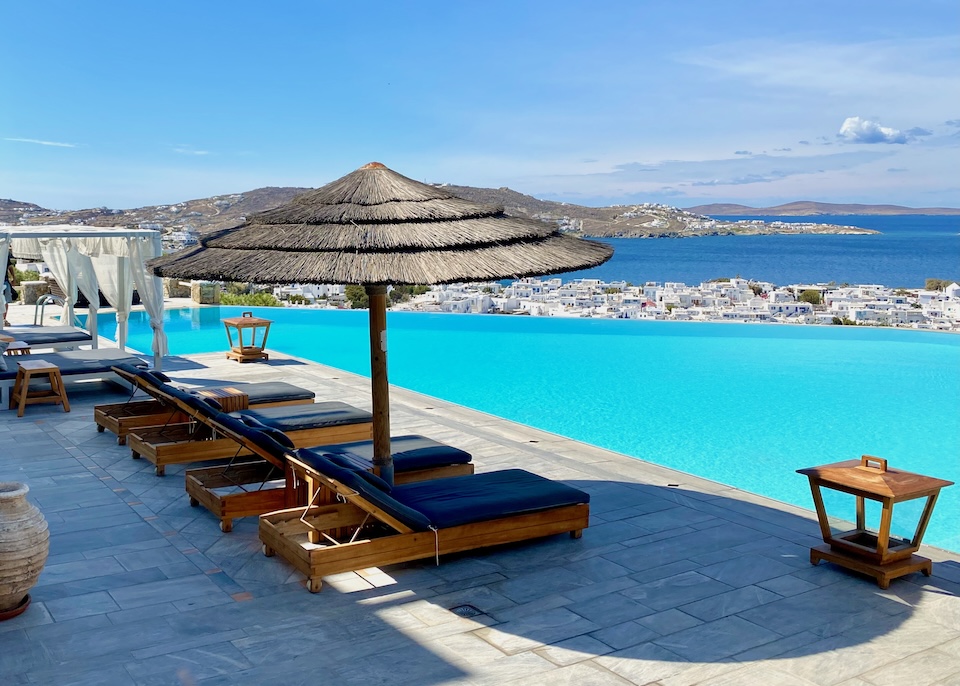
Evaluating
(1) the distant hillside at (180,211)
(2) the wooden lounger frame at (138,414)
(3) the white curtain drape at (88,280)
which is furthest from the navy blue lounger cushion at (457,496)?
(1) the distant hillside at (180,211)

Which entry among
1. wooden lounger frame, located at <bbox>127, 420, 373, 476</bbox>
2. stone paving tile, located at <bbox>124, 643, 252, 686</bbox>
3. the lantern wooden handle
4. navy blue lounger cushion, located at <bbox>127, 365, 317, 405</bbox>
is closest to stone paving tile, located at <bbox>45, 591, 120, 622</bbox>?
stone paving tile, located at <bbox>124, 643, 252, 686</bbox>

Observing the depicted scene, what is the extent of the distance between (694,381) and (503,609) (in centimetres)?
783

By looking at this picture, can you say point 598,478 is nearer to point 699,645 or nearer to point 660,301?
point 699,645

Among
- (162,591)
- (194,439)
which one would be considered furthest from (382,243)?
(194,439)

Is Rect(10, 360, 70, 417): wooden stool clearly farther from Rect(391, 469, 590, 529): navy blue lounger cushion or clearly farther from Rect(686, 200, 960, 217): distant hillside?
Rect(686, 200, 960, 217): distant hillside

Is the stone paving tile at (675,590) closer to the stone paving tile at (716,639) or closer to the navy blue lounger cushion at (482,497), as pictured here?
the stone paving tile at (716,639)

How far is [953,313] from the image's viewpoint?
16594 millimetres

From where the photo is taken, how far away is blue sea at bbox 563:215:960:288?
46.5 metres

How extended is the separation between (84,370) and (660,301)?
13594mm

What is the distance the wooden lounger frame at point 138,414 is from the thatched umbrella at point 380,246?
240 centimetres

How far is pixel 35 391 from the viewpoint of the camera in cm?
899

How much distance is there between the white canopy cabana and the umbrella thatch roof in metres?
5.64

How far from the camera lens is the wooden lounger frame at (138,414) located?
23.9ft

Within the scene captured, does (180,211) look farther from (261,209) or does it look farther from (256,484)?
(256,484)
